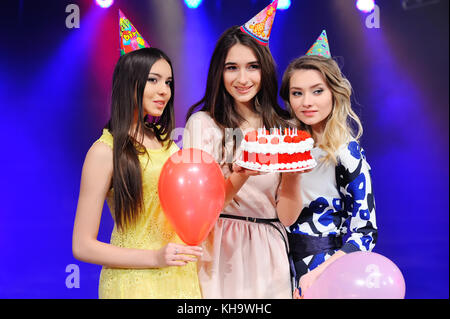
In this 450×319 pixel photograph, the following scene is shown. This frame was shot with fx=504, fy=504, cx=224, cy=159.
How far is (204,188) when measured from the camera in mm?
2139

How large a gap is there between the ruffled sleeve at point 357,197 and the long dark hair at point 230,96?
465 mm

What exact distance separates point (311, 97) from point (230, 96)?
0.50 metres

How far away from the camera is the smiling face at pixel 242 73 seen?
2.76 meters

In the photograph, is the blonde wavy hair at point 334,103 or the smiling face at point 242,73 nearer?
the blonde wavy hair at point 334,103

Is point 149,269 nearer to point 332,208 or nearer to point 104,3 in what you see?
point 332,208

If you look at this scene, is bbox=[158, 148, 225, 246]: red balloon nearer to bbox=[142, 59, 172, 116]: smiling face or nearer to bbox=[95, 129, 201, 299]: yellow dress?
bbox=[95, 129, 201, 299]: yellow dress

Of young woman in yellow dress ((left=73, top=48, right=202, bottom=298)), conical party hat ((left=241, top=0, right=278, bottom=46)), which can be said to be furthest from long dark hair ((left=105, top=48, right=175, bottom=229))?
conical party hat ((left=241, top=0, right=278, bottom=46))

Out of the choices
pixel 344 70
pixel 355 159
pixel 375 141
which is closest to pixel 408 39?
pixel 344 70

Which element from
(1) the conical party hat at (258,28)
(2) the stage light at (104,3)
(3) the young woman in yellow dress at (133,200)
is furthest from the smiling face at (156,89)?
(2) the stage light at (104,3)

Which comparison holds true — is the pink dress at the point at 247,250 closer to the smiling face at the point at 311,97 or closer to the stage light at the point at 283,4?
the smiling face at the point at 311,97

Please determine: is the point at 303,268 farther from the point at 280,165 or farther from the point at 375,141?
the point at 375,141

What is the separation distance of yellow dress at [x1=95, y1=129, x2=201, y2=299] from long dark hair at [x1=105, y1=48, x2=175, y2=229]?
0.05 meters

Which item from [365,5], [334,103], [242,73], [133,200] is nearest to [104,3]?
[242,73]
